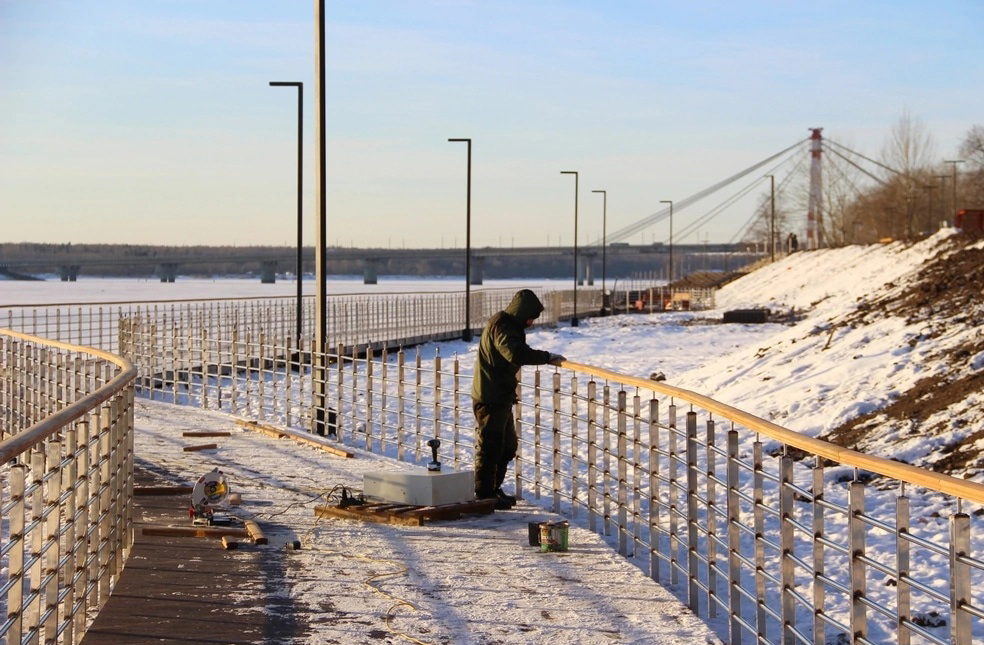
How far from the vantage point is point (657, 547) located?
830 cm

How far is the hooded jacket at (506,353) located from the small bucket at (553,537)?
1.63m

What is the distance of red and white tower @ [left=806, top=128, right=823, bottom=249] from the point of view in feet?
371

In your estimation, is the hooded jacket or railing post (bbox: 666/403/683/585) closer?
railing post (bbox: 666/403/683/585)

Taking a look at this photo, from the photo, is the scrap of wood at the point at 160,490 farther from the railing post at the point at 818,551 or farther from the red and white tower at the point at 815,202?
the red and white tower at the point at 815,202

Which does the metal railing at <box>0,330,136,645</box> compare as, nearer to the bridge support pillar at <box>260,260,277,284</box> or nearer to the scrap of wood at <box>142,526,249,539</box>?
the scrap of wood at <box>142,526,249,539</box>

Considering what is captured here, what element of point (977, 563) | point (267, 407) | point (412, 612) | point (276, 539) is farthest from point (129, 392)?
point (267, 407)

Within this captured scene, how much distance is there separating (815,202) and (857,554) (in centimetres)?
12278

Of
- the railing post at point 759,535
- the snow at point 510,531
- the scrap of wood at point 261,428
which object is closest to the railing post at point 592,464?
the snow at point 510,531

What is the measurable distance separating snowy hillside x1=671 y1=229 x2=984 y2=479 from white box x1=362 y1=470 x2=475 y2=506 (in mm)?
5181

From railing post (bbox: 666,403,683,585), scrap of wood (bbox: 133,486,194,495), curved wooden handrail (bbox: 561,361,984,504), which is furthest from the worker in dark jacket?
scrap of wood (bbox: 133,486,194,495)

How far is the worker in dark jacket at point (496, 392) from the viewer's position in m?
10.5

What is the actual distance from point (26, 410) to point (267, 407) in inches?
189

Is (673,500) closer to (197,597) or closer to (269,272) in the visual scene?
(197,597)

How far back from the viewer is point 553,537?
29.3ft
